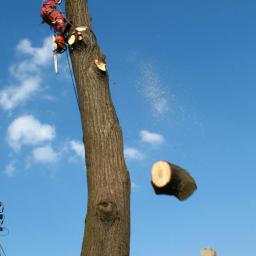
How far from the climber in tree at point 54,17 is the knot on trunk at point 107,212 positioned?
215 centimetres

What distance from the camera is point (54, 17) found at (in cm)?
538

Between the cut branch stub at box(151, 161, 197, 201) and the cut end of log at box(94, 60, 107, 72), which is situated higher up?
the cut end of log at box(94, 60, 107, 72)

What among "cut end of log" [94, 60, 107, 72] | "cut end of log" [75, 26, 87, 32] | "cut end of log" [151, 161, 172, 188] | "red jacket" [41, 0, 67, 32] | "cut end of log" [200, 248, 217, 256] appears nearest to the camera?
"cut end of log" [151, 161, 172, 188]

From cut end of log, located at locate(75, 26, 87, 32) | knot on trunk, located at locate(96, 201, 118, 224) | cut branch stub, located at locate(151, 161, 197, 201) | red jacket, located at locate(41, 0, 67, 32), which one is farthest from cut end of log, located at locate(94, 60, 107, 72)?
knot on trunk, located at locate(96, 201, 118, 224)

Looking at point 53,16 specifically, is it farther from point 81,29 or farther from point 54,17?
point 81,29

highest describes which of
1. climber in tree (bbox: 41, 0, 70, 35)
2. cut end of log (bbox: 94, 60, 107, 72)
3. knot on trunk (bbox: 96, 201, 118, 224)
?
climber in tree (bbox: 41, 0, 70, 35)

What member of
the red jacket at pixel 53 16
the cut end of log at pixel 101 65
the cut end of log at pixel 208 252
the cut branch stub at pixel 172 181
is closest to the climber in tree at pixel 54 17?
the red jacket at pixel 53 16

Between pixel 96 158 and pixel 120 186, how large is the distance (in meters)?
0.34

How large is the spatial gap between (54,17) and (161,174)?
239cm

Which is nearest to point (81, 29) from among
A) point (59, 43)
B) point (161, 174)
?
point (59, 43)

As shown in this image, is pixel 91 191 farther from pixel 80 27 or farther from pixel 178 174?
pixel 80 27

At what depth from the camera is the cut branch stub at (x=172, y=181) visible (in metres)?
3.91

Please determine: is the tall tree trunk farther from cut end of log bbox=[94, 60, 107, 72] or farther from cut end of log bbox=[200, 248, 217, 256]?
cut end of log bbox=[200, 248, 217, 256]

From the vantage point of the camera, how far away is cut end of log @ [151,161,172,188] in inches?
153
